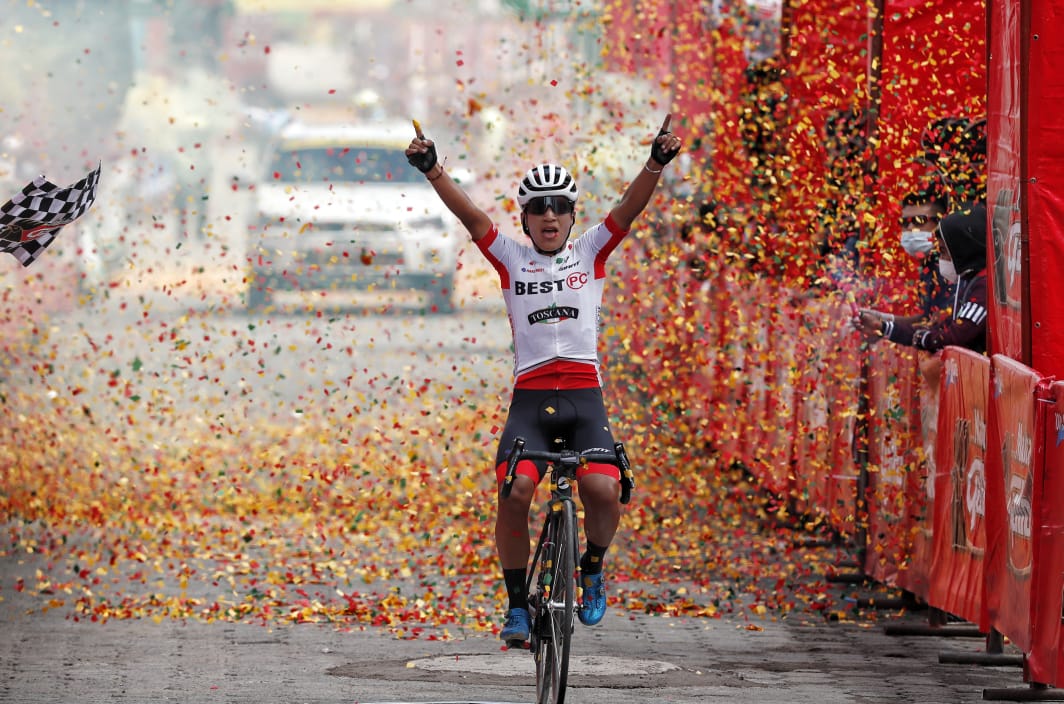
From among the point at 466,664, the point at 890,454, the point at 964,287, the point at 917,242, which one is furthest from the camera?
the point at 917,242

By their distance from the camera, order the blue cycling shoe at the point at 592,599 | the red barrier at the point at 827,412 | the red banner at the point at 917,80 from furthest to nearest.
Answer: the red barrier at the point at 827,412, the red banner at the point at 917,80, the blue cycling shoe at the point at 592,599

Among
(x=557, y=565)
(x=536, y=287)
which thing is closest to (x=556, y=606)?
(x=557, y=565)

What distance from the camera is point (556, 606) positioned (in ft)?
26.0

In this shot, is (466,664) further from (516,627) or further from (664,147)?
(664,147)

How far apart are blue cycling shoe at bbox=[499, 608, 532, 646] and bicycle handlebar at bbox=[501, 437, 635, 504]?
53 cm

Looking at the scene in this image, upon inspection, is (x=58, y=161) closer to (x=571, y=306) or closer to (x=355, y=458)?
(x=355, y=458)

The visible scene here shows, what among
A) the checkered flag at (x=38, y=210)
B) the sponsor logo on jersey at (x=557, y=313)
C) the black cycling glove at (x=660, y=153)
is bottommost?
the sponsor logo on jersey at (x=557, y=313)

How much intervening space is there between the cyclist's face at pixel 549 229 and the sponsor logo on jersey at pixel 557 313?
277 millimetres

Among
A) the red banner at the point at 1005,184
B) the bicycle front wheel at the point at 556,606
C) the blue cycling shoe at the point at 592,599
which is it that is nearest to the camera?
the bicycle front wheel at the point at 556,606

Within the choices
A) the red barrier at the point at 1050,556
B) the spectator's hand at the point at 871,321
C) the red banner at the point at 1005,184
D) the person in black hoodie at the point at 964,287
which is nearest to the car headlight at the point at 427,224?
the spectator's hand at the point at 871,321

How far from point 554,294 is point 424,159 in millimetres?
815

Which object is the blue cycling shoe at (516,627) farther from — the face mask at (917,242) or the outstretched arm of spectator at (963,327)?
the face mask at (917,242)

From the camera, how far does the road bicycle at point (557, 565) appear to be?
7.88 metres

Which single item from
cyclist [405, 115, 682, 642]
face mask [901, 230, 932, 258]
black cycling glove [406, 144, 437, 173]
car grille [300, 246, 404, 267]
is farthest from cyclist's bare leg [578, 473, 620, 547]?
car grille [300, 246, 404, 267]
